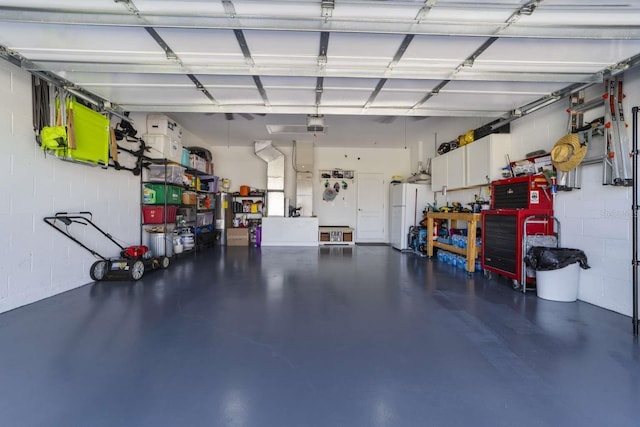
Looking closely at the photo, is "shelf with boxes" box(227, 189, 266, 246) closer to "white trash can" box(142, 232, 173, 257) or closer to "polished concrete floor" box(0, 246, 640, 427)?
"white trash can" box(142, 232, 173, 257)

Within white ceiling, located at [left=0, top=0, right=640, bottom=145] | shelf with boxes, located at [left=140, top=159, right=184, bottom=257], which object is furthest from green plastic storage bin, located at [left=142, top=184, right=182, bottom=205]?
white ceiling, located at [left=0, top=0, right=640, bottom=145]

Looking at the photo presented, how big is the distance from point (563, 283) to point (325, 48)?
3682 millimetres

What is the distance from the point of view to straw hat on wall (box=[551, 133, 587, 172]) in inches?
127

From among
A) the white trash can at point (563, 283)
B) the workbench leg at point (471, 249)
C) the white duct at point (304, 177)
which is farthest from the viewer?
the white duct at point (304, 177)

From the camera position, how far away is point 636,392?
172 cm

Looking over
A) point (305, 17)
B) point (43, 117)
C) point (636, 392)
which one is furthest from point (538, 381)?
point (43, 117)

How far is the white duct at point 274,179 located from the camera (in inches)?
Result: 328

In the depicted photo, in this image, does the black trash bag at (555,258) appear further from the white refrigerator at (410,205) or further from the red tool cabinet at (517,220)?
the white refrigerator at (410,205)

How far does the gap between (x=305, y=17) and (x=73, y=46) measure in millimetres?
2126

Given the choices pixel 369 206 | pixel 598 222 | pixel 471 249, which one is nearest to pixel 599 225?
pixel 598 222

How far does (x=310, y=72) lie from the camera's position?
2904 millimetres

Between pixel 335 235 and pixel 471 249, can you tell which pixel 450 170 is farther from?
pixel 335 235

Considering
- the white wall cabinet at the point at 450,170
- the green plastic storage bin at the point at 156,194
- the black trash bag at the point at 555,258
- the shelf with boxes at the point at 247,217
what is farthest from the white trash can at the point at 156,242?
the black trash bag at the point at 555,258

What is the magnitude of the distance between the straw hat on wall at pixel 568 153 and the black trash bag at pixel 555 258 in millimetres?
948
